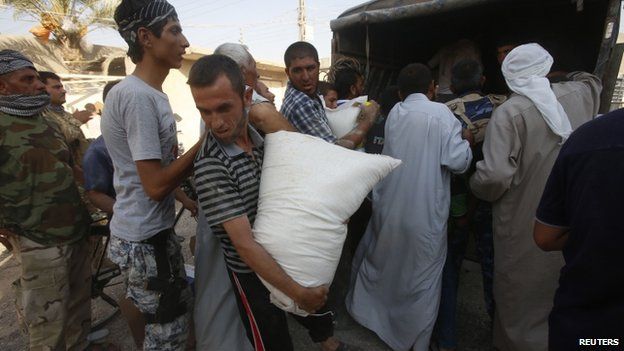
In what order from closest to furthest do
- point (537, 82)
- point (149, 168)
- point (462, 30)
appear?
point (149, 168) → point (537, 82) → point (462, 30)

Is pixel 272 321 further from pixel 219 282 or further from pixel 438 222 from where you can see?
pixel 438 222

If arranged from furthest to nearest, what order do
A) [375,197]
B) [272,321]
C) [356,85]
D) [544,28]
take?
[544,28] → [356,85] → [375,197] → [272,321]

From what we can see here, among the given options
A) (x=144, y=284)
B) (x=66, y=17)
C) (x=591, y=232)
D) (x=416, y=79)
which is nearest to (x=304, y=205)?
(x=591, y=232)

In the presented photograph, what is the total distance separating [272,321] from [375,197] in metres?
1.17

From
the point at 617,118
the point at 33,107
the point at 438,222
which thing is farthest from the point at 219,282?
the point at 617,118

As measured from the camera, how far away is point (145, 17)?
1499 millimetres

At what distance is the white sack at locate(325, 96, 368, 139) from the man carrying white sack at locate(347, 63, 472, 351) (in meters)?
0.27

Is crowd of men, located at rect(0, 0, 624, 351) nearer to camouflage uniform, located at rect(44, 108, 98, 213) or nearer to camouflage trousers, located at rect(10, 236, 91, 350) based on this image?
camouflage trousers, located at rect(10, 236, 91, 350)

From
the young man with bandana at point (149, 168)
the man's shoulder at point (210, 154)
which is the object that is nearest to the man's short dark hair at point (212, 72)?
the man's shoulder at point (210, 154)

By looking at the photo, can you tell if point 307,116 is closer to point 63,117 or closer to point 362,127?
point 362,127

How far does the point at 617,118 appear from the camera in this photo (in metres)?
0.99

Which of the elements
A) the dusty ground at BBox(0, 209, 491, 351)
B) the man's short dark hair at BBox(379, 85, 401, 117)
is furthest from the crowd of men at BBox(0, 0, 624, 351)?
the man's short dark hair at BBox(379, 85, 401, 117)

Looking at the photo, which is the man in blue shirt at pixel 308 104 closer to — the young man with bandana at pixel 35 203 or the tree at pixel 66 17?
the young man with bandana at pixel 35 203

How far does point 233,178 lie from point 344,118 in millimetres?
1063
